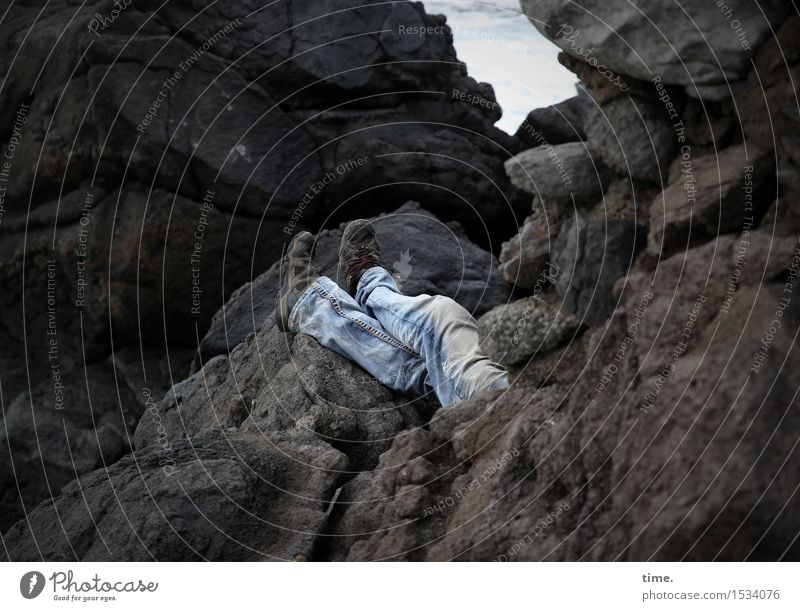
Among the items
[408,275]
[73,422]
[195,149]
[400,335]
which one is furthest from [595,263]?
[73,422]

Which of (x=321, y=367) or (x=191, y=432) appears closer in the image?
(x=321, y=367)

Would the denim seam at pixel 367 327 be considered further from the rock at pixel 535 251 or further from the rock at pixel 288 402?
the rock at pixel 535 251

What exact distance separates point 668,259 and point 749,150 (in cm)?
44

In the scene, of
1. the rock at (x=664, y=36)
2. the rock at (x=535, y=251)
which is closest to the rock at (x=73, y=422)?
the rock at (x=535, y=251)

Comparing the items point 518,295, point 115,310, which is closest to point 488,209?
point 518,295

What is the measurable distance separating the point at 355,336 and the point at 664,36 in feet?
8.63

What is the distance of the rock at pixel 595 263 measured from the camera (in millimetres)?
3012

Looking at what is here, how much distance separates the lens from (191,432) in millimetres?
5055

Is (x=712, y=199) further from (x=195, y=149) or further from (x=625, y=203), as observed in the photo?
(x=195, y=149)

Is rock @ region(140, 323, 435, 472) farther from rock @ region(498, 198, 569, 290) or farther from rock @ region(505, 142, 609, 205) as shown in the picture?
rock @ region(505, 142, 609, 205)

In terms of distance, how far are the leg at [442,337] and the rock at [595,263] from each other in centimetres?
90

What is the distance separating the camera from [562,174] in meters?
3.24

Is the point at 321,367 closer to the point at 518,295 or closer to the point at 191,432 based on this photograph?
the point at 191,432

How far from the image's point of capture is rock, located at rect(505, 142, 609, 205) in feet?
10.6
